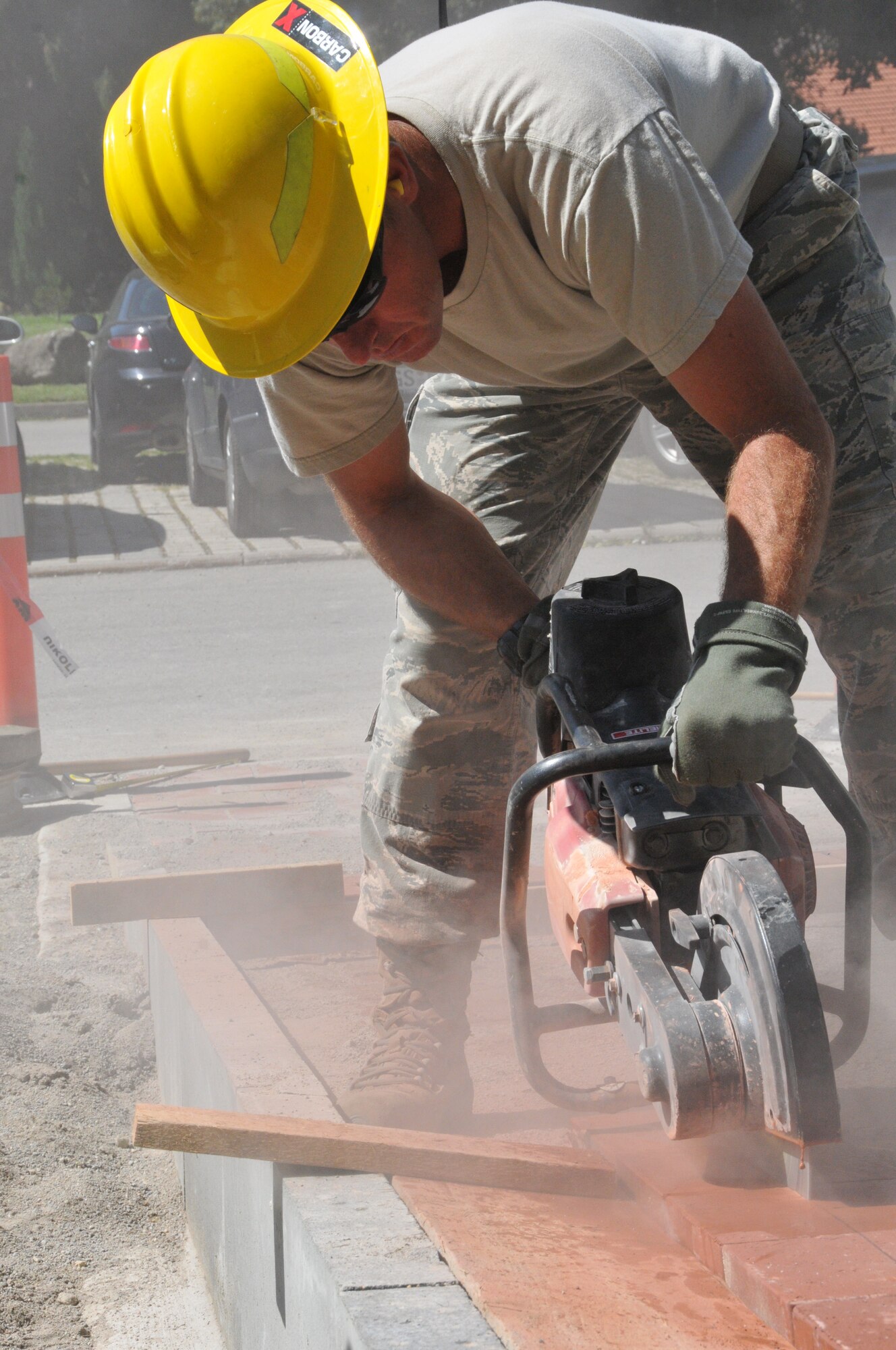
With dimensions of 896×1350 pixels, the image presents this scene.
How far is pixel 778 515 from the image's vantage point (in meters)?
1.87

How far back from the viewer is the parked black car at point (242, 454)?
8898mm

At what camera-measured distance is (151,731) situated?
18.2 feet

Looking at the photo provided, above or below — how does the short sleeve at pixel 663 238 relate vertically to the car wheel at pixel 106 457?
above

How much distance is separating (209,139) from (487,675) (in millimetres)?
1080

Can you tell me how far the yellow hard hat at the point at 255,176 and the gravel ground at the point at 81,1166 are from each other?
4.91ft

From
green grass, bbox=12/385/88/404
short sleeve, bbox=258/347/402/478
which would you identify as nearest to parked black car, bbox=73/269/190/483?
green grass, bbox=12/385/88/404

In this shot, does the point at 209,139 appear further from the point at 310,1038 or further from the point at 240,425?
the point at 240,425

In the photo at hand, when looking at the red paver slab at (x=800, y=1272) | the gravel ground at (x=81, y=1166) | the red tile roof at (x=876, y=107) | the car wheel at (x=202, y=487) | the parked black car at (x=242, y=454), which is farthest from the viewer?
the red tile roof at (x=876, y=107)

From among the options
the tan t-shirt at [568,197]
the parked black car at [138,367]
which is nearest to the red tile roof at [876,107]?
the parked black car at [138,367]

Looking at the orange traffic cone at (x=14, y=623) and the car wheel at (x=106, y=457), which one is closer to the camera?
the orange traffic cone at (x=14, y=623)

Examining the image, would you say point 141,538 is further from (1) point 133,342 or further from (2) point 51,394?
(2) point 51,394

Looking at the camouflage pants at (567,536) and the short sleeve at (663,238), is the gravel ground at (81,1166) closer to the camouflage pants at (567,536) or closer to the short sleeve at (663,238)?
the camouflage pants at (567,536)

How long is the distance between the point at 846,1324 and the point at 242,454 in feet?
26.3

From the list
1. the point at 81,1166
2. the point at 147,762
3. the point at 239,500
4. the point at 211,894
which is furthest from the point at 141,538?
the point at 81,1166
